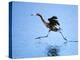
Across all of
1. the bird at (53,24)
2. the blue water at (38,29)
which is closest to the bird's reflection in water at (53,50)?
the blue water at (38,29)

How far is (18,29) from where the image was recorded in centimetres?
251

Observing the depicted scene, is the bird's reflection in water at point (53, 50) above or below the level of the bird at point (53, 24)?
below

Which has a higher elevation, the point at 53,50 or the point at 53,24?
the point at 53,24

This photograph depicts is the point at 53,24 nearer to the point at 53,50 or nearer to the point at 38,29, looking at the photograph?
the point at 38,29

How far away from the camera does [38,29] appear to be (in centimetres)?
260

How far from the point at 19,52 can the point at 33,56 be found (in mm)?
187

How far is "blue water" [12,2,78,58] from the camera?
8.22 ft

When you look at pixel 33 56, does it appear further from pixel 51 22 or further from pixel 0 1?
pixel 0 1

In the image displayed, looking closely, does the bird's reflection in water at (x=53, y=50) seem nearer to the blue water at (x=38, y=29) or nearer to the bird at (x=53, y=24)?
the blue water at (x=38, y=29)

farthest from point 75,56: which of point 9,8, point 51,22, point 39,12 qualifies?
point 9,8

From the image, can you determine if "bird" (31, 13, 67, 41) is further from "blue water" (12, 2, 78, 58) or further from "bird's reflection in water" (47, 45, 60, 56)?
"bird's reflection in water" (47, 45, 60, 56)

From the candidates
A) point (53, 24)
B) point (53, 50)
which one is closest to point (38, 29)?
point (53, 24)

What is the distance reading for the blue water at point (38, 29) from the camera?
8.22ft

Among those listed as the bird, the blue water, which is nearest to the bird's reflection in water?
the blue water
